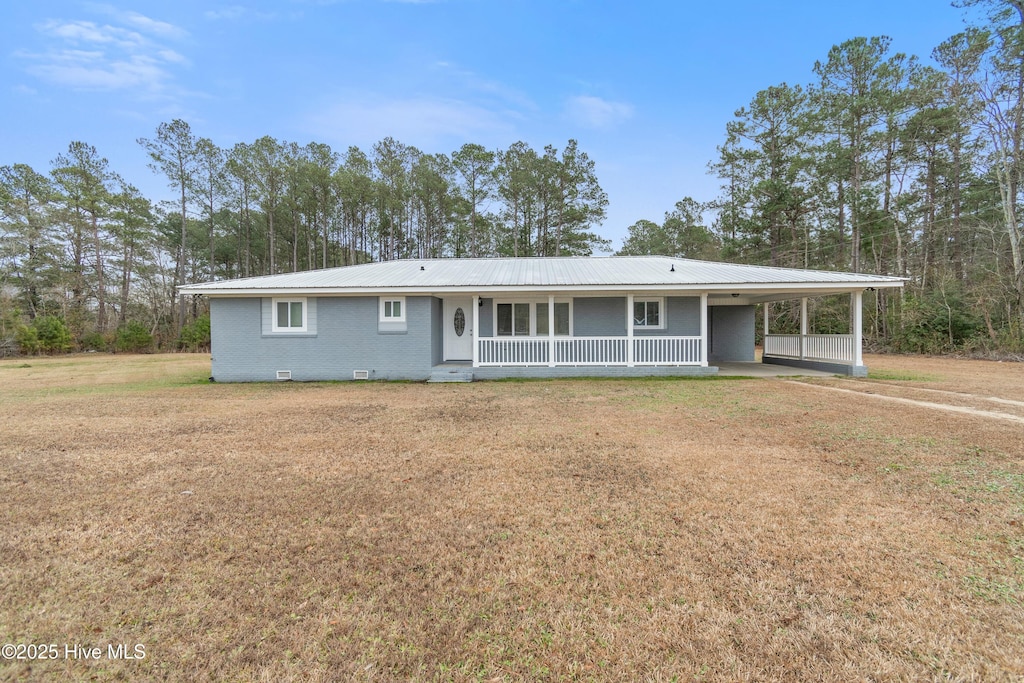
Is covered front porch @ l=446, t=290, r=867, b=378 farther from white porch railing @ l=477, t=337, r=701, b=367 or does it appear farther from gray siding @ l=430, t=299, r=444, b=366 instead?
gray siding @ l=430, t=299, r=444, b=366

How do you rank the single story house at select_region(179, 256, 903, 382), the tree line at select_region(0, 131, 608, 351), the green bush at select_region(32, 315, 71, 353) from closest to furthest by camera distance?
the single story house at select_region(179, 256, 903, 382), the green bush at select_region(32, 315, 71, 353), the tree line at select_region(0, 131, 608, 351)

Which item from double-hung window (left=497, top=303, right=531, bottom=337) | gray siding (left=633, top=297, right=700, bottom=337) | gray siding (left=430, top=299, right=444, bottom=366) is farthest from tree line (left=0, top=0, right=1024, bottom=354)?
gray siding (left=430, top=299, right=444, bottom=366)

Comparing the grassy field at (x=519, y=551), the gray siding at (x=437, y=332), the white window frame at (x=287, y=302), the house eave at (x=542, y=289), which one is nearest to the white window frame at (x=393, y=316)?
the house eave at (x=542, y=289)

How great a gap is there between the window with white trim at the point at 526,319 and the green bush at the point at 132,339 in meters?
→ 22.5

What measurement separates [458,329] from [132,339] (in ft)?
69.9

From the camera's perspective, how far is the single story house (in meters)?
11.8

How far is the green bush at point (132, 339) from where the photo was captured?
2381 cm

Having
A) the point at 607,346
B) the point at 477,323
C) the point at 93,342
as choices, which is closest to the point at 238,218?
the point at 93,342

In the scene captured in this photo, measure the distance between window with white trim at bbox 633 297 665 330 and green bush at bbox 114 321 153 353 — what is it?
26.4 m

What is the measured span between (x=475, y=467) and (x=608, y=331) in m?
9.36

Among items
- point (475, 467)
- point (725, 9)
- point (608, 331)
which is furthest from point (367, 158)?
point (475, 467)

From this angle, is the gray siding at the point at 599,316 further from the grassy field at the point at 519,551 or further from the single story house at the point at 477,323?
the grassy field at the point at 519,551

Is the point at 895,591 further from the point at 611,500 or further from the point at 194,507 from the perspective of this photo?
the point at 194,507

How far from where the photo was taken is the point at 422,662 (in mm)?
1947
